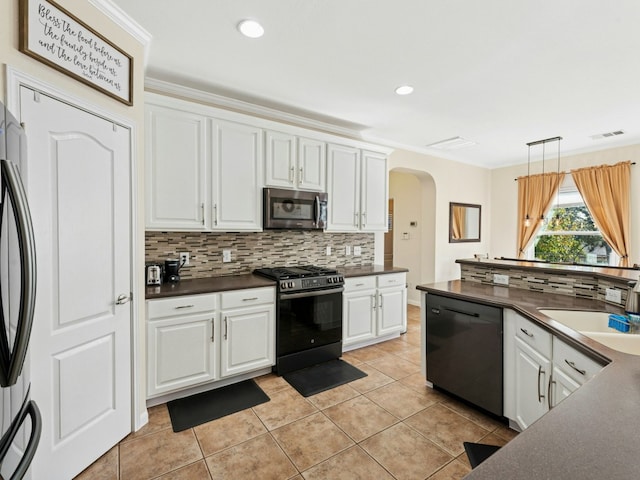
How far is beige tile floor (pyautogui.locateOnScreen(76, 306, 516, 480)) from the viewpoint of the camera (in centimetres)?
181

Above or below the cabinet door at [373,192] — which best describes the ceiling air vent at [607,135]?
above

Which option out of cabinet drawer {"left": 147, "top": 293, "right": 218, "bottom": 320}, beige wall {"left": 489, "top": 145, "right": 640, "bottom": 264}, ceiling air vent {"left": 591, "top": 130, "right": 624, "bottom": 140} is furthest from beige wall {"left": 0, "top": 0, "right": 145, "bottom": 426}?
beige wall {"left": 489, "top": 145, "right": 640, "bottom": 264}

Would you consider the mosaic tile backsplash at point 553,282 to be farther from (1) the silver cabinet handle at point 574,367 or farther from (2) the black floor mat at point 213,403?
(2) the black floor mat at point 213,403

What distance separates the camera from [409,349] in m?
3.67

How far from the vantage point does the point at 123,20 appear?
195cm

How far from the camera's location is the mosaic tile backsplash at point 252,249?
2.95m

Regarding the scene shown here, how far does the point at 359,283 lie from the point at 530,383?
1.86 metres

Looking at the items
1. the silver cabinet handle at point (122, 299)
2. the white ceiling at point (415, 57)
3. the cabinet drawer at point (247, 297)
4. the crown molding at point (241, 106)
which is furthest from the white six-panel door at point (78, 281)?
the crown molding at point (241, 106)

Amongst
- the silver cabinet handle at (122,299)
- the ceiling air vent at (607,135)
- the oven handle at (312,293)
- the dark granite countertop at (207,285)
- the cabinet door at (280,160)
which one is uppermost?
the ceiling air vent at (607,135)

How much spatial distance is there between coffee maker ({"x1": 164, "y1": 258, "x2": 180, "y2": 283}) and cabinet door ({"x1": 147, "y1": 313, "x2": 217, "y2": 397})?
1.58ft

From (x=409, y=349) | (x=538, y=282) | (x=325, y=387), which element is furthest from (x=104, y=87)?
(x=409, y=349)

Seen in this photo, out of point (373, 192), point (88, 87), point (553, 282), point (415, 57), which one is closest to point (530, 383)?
point (553, 282)

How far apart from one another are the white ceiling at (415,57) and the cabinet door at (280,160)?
1.33 ft

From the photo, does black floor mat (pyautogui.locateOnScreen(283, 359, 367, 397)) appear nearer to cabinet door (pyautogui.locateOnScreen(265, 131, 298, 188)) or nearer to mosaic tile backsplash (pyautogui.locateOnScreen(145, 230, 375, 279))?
mosaic tile backsplash (pyautogui.locateOnScreen(145, 230, 375, 279))
